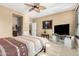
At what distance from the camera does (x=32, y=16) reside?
1.50 meters

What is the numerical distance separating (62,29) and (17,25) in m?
0.75

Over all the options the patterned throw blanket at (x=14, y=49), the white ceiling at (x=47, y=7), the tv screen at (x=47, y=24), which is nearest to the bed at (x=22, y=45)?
the patterned throw blanket at (x=14, y=49)

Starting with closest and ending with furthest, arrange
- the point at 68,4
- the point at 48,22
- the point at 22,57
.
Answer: the point at 22,57 → the point at 68,4 → the point at 48,22

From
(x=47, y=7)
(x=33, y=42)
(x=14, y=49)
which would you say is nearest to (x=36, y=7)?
(x=47, y=7)

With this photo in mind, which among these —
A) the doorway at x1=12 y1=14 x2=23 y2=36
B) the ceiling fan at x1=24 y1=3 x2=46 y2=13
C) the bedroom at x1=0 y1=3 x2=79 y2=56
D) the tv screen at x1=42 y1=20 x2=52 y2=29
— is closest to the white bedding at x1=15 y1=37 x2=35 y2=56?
the bedroom at x1=0 y1=3 x2=79 y2=56

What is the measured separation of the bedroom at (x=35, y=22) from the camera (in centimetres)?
139

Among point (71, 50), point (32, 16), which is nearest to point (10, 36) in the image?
point (32, 16)

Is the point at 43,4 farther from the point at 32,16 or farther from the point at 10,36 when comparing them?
the point at 10,36

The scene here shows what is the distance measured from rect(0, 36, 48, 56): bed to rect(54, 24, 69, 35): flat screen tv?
0.25 m

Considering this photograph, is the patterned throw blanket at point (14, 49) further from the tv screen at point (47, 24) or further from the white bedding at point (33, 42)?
the tv screen at point (47, 24)

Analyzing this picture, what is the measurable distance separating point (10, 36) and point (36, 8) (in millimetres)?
600

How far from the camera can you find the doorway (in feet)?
4.85

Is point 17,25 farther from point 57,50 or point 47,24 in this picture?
point 57,50

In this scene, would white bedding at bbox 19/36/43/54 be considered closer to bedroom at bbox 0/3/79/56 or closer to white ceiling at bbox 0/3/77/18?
bedroom at bbox 0/3/79/56
